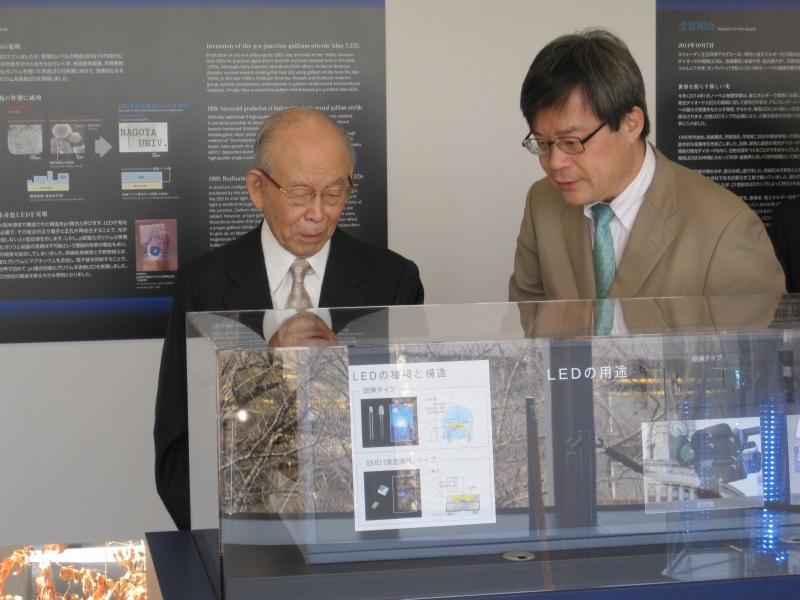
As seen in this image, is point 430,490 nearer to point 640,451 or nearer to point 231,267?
point 640,451

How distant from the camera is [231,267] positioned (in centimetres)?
283

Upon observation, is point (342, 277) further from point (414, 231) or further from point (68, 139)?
point (68, 139)

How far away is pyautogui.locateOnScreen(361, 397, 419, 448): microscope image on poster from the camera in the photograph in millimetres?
1703

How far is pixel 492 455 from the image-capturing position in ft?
5.69

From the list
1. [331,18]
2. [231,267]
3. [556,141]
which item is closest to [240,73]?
[331,18]

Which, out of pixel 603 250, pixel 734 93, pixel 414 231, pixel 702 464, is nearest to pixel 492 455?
pixel 702 464

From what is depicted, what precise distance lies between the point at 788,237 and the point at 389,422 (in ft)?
7.92

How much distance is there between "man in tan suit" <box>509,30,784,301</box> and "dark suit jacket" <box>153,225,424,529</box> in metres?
A: 0.48

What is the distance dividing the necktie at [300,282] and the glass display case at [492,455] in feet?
3.22

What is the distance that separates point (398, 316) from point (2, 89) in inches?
97.9

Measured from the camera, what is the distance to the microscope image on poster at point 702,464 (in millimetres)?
1772

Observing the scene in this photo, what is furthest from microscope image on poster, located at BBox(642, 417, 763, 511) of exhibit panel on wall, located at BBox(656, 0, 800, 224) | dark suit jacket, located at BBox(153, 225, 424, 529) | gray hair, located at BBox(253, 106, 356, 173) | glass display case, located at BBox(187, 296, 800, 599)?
exhibit panel on wall, located at BBox(656, 0, 800, 224)

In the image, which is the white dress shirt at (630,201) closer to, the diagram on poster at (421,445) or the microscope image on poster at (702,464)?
the microscope image on poster at (702,464)

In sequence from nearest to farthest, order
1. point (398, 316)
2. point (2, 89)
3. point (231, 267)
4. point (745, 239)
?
point (398, 316), point (745, 239), point (231, 267), point (2, 89)
